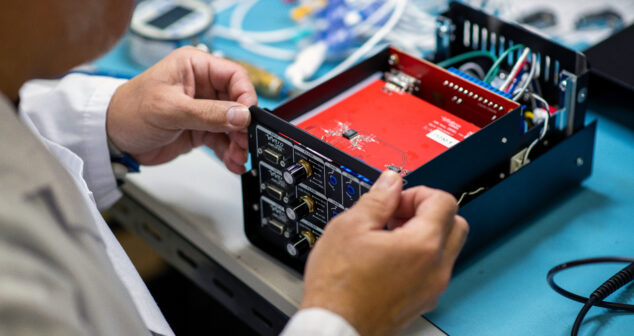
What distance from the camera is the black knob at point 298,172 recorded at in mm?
879

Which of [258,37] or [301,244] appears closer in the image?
[301,244]

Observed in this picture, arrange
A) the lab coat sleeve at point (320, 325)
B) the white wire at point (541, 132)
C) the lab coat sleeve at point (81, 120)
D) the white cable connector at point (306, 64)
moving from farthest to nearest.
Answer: the white cable connector at point (306, 64)
the lab coat sleeve at point (81, 120)
the white wire at point (541, 132)
the lab coat sleeve at point (320, 325)

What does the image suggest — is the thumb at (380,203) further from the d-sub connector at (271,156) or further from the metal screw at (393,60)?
the metal screw at (393,60)

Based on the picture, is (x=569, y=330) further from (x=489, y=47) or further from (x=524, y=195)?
(x=489, y=47)

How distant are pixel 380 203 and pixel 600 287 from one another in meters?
0.36

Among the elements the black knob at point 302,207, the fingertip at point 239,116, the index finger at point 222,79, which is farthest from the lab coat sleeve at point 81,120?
the black knob at point 302,207

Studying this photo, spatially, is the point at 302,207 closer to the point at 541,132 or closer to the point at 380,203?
the point at 380,203

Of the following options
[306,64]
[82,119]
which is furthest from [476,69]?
[82,119]

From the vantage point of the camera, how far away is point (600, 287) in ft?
3.01

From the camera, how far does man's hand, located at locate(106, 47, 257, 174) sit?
3.42 ft

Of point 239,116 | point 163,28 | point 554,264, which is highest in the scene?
point 239,116

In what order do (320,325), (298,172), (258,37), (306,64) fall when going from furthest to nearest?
(258,37), (306,64), (298,172), (320,325)

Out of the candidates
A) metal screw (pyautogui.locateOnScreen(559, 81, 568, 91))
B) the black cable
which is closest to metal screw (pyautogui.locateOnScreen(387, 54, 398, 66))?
metal screw (pyautogui.locateOnScreen(559, 81, 568, 91))

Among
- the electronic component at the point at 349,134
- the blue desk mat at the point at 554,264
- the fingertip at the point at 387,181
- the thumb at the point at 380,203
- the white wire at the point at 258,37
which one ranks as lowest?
the blue desk mat at the point at 554,264
